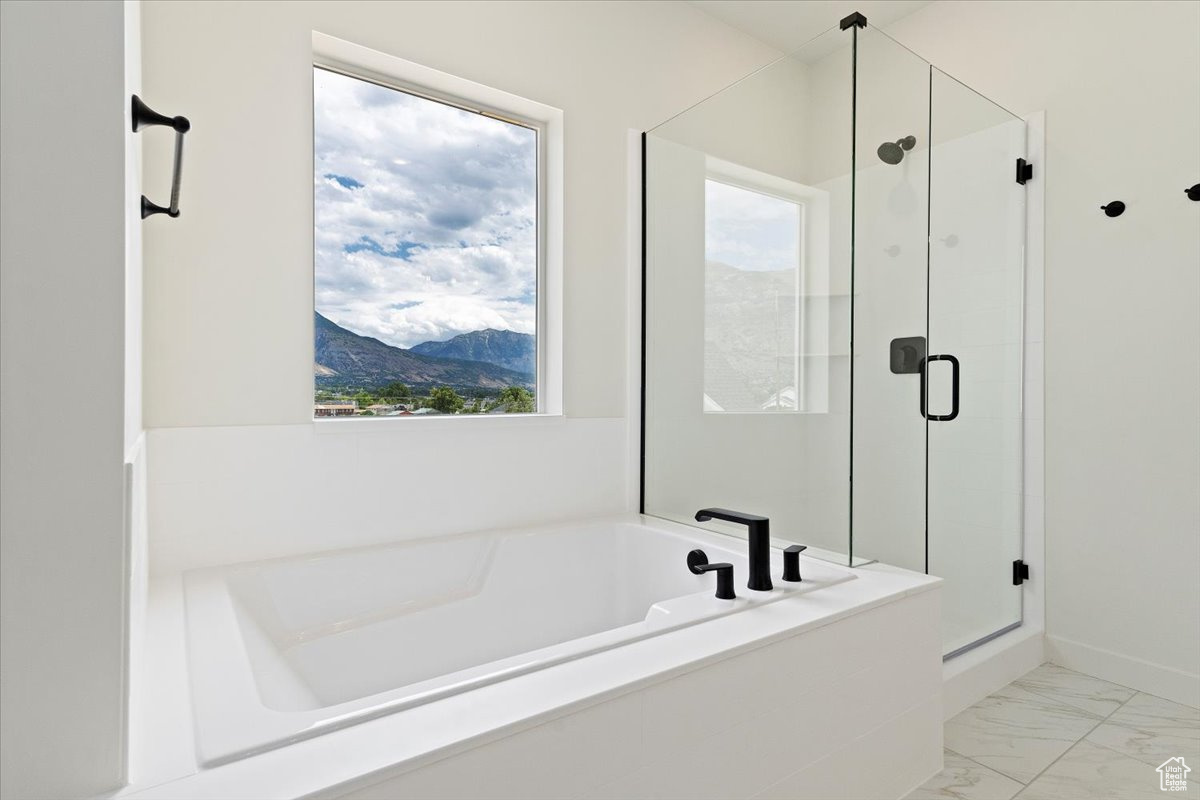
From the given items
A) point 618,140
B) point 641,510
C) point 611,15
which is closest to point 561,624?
point 641,510

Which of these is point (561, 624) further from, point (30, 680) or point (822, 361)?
point (30, 680)

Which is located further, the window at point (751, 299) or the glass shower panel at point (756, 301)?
the window at point (751, 299)

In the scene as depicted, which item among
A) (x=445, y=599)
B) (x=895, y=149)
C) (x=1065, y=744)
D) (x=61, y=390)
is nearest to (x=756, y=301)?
(x=895, y=149)

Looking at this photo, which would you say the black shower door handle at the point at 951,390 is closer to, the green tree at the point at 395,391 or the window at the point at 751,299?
the window at the point at 751,299

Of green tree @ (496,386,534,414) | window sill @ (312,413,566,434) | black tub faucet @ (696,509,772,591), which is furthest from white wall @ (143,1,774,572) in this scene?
black tub faucet @ (696,509,772,591)

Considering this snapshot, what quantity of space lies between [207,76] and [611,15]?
1.47 metres

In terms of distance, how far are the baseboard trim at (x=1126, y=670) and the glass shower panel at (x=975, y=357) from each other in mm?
209

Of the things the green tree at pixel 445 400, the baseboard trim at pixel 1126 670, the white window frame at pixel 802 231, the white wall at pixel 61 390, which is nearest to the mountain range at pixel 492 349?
the green tree at pixel 445 400

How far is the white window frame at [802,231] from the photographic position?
2.04 metres

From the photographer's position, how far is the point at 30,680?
0.72 m

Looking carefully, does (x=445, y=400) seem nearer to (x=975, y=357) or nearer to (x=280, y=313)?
(x=280, y=313)

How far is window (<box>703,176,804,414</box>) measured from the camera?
217 centimetres

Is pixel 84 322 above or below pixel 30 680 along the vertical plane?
above

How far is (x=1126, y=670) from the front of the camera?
2311 mm
